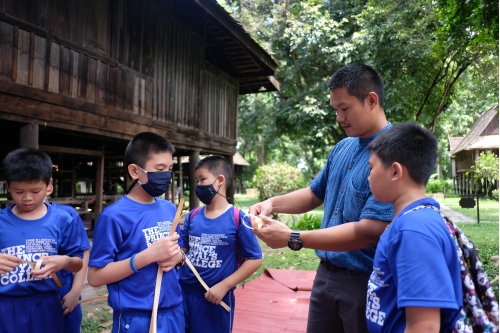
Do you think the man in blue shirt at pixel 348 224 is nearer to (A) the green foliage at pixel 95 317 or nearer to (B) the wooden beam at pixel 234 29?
(A) the green foliage at pixel 95 317

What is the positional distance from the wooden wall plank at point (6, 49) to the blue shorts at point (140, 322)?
4.17 metres

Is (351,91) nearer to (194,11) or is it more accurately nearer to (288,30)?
(194,11)

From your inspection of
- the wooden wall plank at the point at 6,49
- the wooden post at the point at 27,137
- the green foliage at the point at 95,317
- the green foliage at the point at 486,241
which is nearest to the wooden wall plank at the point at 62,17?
the wooden wall plank at the point at 6,49

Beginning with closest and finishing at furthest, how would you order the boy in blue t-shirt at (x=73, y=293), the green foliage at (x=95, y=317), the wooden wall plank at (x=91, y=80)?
1. the boy in blue t-shirt at (x=73, y=293)
2. the green foliage at (x=95, y=317)
3. the wooden wall plank at (x=91, y=80)

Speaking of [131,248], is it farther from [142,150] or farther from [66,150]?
[66,150]

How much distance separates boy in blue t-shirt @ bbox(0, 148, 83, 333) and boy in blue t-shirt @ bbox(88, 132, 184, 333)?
0.45 meters

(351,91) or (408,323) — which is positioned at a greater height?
(351,91)

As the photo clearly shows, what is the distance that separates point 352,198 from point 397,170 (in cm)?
48

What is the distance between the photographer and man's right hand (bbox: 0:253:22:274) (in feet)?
7.05

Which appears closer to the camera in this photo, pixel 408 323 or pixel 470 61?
pixel 408 323

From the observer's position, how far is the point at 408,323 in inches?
54.5

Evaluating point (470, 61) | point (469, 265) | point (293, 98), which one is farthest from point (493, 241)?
point (293, 98)

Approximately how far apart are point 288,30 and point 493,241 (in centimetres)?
1208

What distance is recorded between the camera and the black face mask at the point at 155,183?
2400 millimetres
